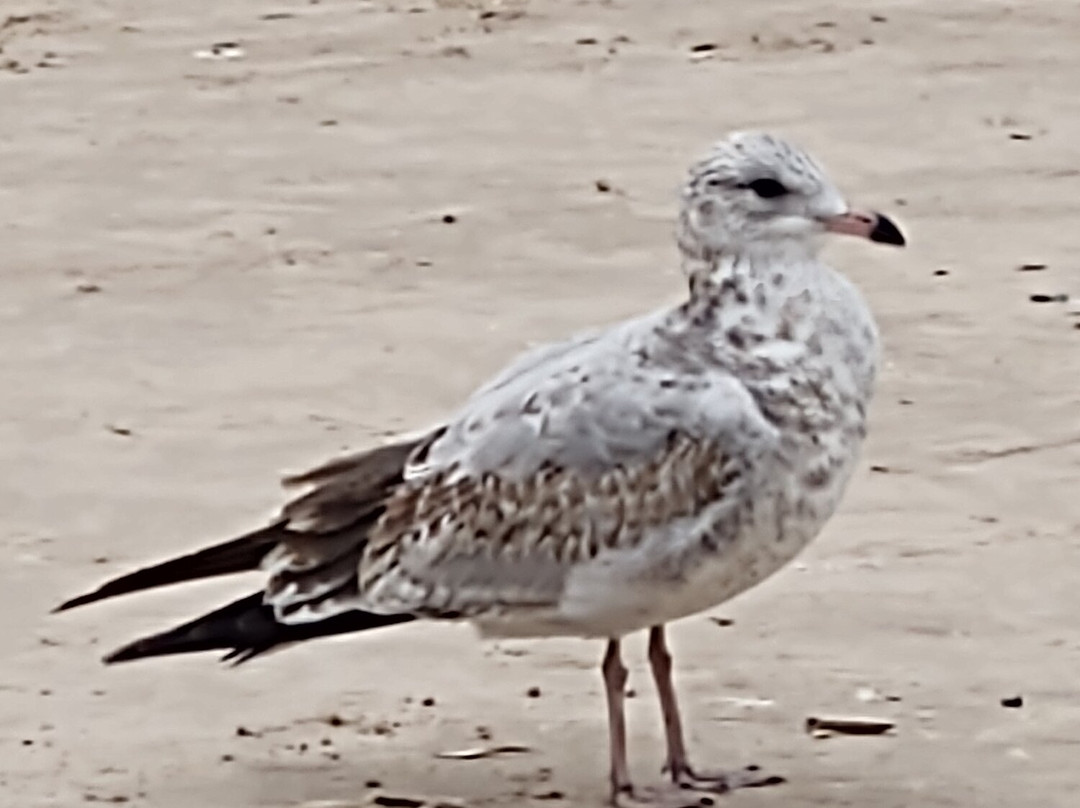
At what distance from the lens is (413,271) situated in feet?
32.1

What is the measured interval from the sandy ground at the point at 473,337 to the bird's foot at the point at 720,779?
56mm

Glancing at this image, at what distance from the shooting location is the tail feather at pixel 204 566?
20.8 feet

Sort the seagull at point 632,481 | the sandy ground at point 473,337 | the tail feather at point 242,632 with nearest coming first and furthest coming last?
the seagull at point 632,481 < the tail feather at point 242,632 < the sandy ground at point 473,337

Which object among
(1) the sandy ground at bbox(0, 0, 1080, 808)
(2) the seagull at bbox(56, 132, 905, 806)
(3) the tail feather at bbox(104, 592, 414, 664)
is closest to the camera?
(2) the seagull at bbox(56, 132, 905, 806)

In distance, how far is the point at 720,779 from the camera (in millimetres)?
6324

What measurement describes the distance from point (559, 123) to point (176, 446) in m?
3.36

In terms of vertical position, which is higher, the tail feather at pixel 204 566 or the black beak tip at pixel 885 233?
the black beak tip at pixel 885 233

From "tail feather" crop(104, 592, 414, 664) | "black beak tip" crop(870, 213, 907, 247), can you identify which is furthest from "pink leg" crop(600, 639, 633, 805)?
"black beak tip" crop(870, 213, 907, 247)

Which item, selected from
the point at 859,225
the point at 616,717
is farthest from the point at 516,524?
the point at 859,225

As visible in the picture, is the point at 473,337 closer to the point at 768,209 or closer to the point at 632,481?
the point at 768,209

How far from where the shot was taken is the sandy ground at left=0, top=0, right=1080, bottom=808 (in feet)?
21.5

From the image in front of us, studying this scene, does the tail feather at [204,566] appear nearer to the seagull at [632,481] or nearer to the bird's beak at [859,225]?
the seagull at [632,481]

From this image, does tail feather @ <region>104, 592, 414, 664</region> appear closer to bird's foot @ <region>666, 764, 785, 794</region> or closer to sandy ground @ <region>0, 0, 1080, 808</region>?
sandy ground @ <region>0, 0, 1080, 808</region>

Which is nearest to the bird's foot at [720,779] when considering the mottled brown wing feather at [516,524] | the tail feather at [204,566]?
the mottled brown wing feather at [516,524]
